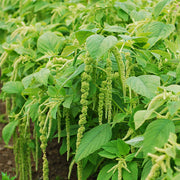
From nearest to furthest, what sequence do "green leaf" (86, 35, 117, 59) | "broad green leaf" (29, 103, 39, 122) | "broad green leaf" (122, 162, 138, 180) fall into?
"green leaf" (86, 35, 117, 59)
"broad green leaf" (122, 162, 138, 180)
"broad green leaf" (29, 103, 39, 122)

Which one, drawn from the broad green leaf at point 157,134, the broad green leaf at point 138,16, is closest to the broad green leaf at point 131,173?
the broad green leaf at point 157,134

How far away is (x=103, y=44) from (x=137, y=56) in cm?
26

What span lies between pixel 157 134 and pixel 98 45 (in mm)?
321

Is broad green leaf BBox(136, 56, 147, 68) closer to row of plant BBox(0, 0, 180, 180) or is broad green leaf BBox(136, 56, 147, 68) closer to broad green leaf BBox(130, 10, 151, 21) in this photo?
row of plant BBox(0, 0, 180, 180)

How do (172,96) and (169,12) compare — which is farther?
(169,12)

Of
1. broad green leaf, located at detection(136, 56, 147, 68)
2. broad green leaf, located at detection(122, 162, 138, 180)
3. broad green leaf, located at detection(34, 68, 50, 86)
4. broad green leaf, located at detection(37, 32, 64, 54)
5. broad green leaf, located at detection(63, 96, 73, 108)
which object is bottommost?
broad green leaf, located at detection(122, 162, 138, 180)

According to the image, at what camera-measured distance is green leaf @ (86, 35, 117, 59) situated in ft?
2.81

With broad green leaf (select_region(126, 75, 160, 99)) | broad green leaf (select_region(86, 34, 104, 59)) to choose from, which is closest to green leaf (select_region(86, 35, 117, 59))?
broad green leaf (select_region(86, 34, 104, 59))

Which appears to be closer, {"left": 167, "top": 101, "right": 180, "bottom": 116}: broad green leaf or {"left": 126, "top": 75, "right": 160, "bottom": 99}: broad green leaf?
{"left": 167, "top": 101, "right": 180, "bottom": 116}: broad green leaf

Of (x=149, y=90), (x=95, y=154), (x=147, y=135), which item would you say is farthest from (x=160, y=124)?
(x=95, y=154)

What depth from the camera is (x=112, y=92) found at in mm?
1218

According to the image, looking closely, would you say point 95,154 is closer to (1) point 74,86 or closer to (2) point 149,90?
(1) point 74,86

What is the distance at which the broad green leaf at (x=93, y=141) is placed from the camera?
1.03 meters

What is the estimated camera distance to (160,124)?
783 mm
